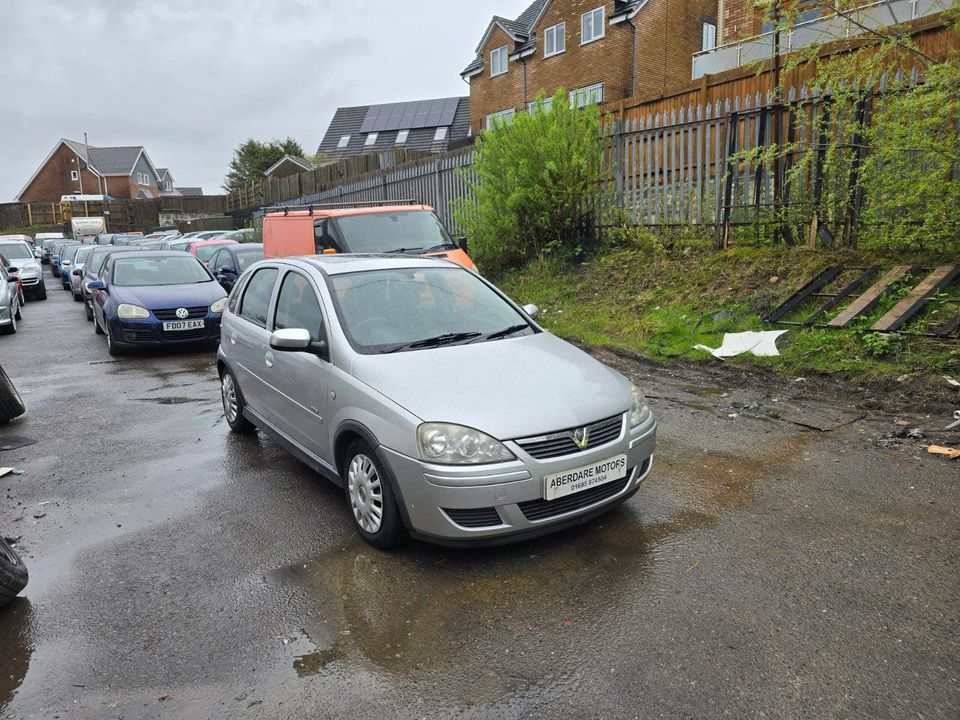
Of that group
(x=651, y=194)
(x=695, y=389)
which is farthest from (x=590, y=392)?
(x=651, y=194)

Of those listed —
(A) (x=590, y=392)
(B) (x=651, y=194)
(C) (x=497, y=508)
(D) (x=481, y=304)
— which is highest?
(B) (x=651, y=194)

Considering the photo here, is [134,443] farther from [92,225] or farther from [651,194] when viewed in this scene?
[92,225]

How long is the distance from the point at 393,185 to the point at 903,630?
18207 millimetres

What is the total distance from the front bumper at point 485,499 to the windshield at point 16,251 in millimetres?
23381

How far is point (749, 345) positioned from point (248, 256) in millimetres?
11433

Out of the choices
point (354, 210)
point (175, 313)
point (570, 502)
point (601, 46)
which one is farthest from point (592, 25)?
point (570, 502)

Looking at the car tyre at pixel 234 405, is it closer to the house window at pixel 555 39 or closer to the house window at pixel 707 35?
the house window at pixel 555 39

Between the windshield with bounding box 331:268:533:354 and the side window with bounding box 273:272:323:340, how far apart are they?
18 centimetres

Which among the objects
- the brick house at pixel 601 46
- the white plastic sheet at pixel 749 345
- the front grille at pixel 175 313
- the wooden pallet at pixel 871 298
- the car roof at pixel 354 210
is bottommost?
the white plastic sheet at pixel 749 345

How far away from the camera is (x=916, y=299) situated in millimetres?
7297

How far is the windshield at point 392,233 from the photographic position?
10.9 m

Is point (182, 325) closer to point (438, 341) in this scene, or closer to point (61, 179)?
point (438, 341)

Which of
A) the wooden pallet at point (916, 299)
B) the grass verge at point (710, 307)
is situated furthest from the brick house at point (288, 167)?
the wooden pallet at point (916, 299)

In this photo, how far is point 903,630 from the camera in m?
3.16
